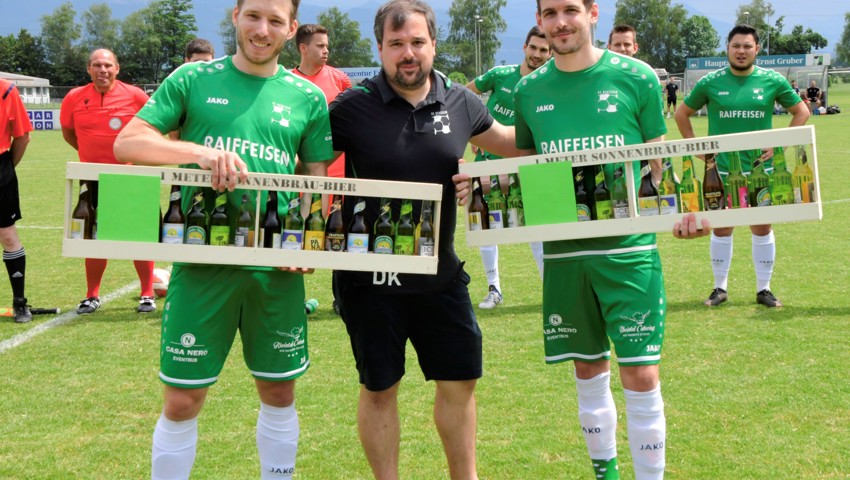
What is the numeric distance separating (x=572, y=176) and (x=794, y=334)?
15.2ft

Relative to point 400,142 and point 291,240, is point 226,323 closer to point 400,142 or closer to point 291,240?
point 291,240

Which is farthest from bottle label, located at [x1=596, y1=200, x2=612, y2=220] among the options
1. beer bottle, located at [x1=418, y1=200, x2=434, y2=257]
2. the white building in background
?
the white building in background

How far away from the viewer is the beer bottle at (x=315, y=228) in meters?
4.09

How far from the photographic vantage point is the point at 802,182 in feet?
13.9

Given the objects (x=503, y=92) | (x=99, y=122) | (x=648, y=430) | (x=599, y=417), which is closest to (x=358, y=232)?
(x=599, y=417)

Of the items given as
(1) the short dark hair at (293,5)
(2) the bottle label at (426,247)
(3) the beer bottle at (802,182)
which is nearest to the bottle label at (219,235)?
(2) the bottle label at (426,247)

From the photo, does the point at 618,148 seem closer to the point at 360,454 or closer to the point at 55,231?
the point at 360,454

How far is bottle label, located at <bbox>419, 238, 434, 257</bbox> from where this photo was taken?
13.6ft

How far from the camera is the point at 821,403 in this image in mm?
6051

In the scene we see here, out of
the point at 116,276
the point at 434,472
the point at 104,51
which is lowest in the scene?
the point at 434,472

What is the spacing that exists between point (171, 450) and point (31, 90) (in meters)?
85.0

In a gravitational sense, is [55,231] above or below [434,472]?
above

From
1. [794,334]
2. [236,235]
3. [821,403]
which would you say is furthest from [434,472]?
[794,334]

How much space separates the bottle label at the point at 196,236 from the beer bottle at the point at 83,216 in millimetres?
473
